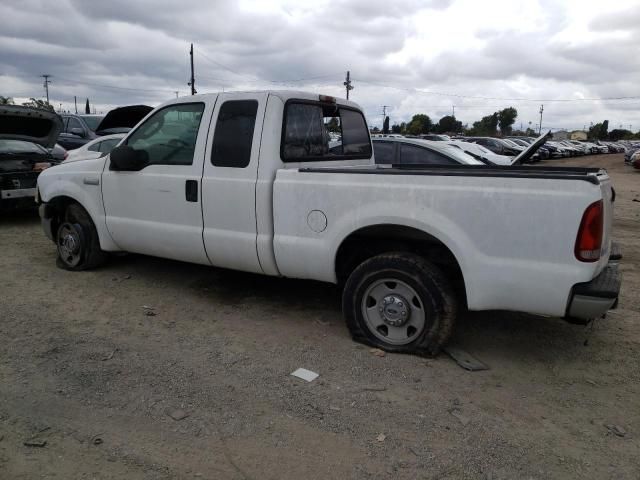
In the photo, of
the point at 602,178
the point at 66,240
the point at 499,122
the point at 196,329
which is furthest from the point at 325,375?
the point at 499,122

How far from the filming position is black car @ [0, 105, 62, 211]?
812cm

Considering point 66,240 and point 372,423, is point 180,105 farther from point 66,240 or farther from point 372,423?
point 372,423

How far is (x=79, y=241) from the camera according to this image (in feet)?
19.1

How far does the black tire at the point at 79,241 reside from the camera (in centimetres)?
576

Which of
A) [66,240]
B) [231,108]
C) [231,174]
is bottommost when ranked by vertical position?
[66,240]

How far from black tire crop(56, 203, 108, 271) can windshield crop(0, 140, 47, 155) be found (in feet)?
11.8

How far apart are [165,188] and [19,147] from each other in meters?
5.55

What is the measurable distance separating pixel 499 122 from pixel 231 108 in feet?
336

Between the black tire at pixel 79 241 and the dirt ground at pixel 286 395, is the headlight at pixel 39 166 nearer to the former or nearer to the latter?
the black tire at pixel 79 241

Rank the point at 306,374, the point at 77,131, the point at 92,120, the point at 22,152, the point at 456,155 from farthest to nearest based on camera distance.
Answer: the point at 92,120, the point at 77,131, the point at 456,155, the point at 22,152, the point at 306,374

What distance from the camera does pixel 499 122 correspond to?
9912 cm

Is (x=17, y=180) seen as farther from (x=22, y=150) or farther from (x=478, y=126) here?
(x=478, y=126)

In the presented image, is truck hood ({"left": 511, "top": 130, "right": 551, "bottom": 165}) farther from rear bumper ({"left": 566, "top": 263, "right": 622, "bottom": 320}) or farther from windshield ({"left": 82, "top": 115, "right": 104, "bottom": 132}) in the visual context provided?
windshield ({"left": 82, "top": 115, "right": 104, "bottom": 132})

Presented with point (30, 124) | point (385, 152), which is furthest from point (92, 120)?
point (385, 152)
